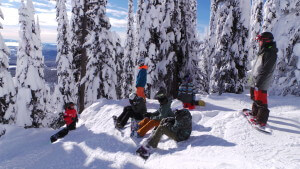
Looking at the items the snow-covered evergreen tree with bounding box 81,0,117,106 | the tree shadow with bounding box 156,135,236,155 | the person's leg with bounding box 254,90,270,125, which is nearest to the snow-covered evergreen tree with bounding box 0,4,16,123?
the snow-covered evergreen tree with bounding box 81,0,117,106

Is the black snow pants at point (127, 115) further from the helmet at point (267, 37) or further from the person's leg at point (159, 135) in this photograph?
the helmet at point (267, 37)

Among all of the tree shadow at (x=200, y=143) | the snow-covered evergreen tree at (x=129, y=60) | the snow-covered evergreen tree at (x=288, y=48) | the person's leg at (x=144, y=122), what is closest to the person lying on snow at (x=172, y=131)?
the tree shadow at (x=200, y=143)

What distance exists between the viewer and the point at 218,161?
3809 millimetres

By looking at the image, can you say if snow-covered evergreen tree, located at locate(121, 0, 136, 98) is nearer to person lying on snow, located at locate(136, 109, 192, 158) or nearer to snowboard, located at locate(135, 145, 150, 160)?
person lying on snow, located at locate(136, 109, 192, 158)

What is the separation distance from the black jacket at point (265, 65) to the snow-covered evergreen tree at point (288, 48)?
5711mm

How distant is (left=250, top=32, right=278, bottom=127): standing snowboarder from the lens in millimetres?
4945

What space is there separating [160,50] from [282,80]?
24.1 feet

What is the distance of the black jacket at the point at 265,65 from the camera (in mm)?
4930

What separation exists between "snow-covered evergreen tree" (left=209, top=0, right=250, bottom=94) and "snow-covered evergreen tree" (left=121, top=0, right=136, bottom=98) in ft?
60.6

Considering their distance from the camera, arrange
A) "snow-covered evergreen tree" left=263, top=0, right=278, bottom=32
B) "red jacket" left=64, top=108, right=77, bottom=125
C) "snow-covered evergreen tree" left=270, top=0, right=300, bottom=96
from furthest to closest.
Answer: "snow-covered evergreen tree" left=263, top=0, right=278, bottom=32 < "snow-covered evergreen tree" left=270, top=0, right=300, bottom=96 < "red jacket" left=64, top=108, right=77, bottom=125

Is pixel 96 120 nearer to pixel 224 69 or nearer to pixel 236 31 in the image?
pixel 224 69

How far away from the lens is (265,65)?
197 inches

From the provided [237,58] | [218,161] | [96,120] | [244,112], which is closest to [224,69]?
[237,58]

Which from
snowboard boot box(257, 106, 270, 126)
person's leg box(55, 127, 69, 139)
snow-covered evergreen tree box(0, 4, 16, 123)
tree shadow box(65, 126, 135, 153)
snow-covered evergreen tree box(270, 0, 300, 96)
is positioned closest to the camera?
snowboard boot box(257, 106, 270, 126)
